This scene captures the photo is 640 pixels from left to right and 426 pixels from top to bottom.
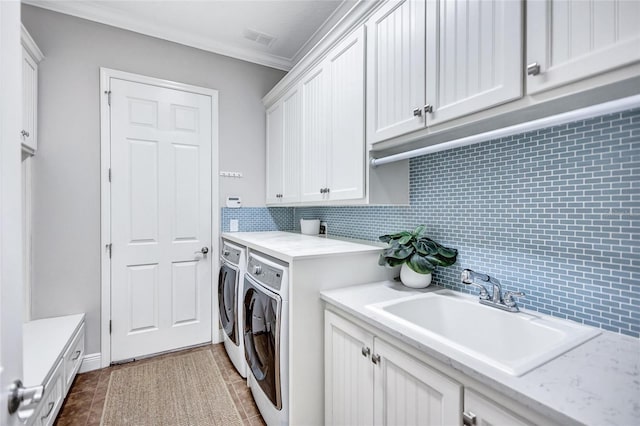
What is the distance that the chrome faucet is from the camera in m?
A: 1.23

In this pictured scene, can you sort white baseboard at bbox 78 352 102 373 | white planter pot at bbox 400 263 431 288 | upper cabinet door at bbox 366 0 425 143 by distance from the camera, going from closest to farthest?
upper cabinet door at bbox 366 0 425 143, white planter pot at bbox 400 263 431 288, white baseboard at bbox 78 352 102 373

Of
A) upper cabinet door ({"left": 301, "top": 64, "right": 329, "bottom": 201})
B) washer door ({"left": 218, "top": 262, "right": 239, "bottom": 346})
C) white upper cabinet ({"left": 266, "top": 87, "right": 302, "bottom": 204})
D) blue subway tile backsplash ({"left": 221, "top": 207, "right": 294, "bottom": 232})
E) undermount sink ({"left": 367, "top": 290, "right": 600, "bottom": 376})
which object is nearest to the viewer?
undermount sink ({"left": 367, "top": 290, "right": 600, "bottom": 376})

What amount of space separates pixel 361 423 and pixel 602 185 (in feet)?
4.23

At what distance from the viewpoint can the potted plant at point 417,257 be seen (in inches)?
57.0

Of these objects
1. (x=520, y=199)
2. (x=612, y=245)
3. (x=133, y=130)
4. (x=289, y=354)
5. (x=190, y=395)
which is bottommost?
(x=190, y=395)

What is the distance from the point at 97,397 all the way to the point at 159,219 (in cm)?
134

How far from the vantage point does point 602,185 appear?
3.38 ft

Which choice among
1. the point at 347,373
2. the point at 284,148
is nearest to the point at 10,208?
the point at 347,373

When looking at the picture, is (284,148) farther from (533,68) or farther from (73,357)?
(73,357)

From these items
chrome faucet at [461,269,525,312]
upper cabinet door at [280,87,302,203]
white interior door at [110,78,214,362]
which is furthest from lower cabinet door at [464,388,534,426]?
white interior door at [110,78,214,362]

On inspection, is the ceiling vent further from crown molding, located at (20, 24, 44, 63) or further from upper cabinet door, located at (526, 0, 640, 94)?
upper cabinet door, located at (526, 0, 640, 94)

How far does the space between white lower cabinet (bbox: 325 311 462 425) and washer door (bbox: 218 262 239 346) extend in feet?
3.23

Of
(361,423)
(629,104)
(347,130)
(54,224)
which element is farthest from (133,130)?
(629,104)

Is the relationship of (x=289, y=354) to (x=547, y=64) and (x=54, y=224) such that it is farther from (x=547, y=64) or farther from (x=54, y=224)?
(x=54, y=224)
